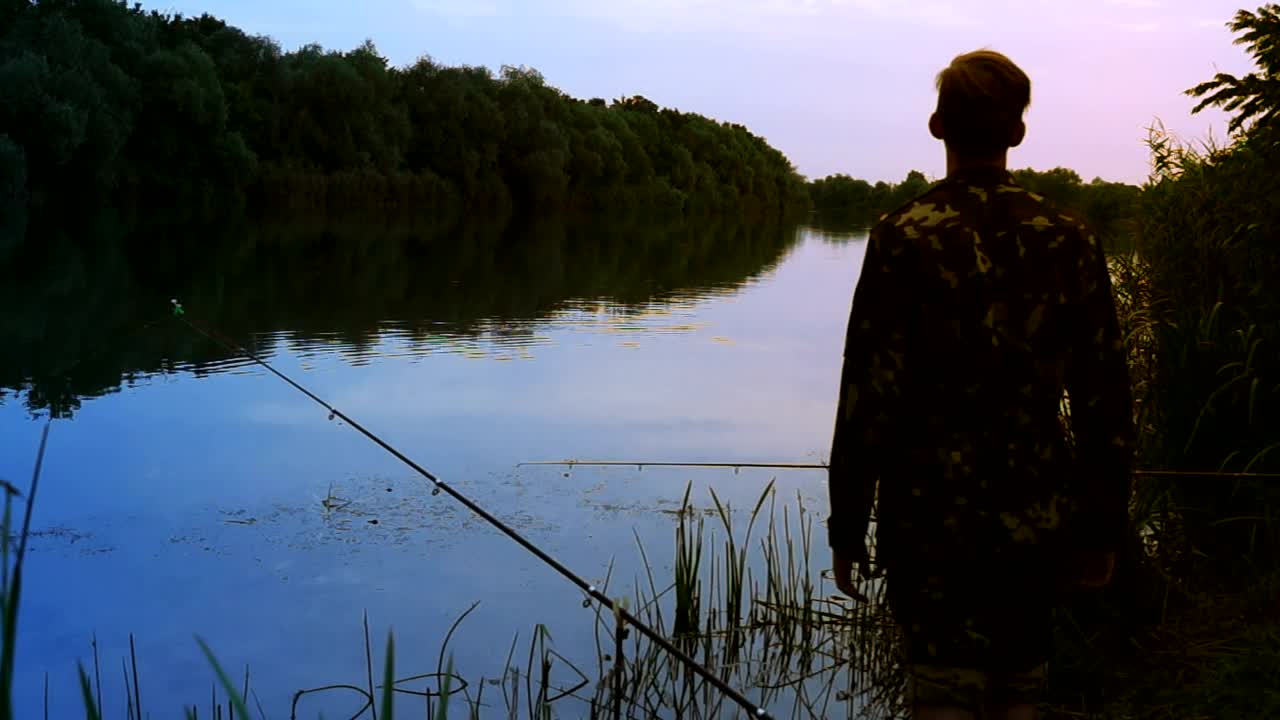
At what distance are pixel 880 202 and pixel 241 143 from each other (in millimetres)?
86891

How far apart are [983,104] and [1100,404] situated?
2.20ft

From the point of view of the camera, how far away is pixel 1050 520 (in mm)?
2566

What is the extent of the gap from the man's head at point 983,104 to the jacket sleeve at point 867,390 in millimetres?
255

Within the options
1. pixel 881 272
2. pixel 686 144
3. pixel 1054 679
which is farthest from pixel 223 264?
pixel 686 144

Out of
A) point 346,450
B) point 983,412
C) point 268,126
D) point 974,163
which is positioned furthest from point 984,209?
point 268,126

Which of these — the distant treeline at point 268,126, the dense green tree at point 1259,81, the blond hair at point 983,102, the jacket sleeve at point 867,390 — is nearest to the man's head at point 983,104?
the blond hair at point 983,102

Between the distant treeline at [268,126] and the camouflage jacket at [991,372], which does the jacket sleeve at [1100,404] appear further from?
the distant treeline at [268,126]

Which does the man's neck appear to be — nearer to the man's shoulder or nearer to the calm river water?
the man's shoulder

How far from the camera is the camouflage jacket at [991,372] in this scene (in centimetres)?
251

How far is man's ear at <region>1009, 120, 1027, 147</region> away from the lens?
2586 mm

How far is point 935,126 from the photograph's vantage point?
2.65 meters

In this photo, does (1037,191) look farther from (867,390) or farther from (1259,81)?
(1259,81)

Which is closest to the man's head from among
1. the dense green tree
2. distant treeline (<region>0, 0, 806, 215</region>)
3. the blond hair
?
the blond hair

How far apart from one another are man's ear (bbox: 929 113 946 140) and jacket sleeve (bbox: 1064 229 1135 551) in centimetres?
38
